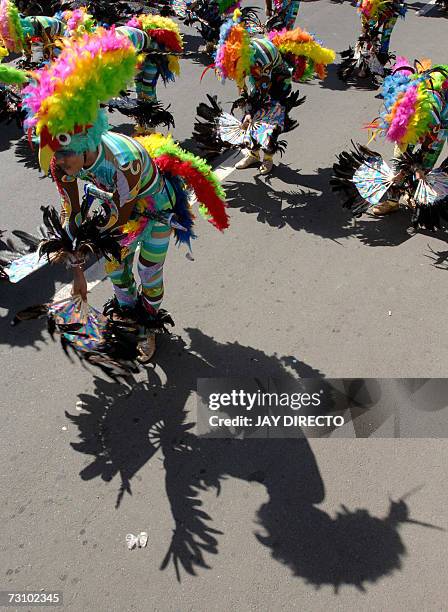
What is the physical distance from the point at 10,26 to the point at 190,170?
4.16 meters

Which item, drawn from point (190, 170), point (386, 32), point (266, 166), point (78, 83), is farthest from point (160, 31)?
point (386, 32)

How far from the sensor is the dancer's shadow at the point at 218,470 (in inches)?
116

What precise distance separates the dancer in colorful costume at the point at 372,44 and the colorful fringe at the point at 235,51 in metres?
4.01

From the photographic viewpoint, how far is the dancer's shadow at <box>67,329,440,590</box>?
2941mm

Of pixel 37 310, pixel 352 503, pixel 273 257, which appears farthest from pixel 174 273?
pixel 352 503

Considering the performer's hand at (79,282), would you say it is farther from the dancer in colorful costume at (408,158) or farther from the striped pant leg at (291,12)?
the striped pant leg at (291,12)

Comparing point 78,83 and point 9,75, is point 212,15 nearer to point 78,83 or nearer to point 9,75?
point 9,75

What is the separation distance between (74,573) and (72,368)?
1.45m

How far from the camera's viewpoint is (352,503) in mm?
3188

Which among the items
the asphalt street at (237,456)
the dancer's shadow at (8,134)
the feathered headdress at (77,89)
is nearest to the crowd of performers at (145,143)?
the feathered headdress at (77,89)

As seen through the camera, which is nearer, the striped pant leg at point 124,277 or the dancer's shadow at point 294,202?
the striped pant leg at point 124,277

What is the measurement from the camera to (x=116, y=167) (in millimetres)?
2893

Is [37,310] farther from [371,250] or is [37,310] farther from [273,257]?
[371,250]

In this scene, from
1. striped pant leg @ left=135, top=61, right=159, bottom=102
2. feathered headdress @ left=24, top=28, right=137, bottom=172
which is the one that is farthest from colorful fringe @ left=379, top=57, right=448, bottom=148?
feathered headdress @ left=24, top=28, right=137, bottom=172
